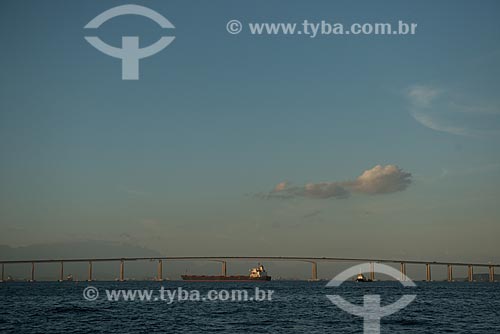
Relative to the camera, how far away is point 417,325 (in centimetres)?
5900

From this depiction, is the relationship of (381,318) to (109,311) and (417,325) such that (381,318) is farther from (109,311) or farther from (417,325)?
(109,311)

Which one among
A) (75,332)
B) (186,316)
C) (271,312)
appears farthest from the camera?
(271,312)

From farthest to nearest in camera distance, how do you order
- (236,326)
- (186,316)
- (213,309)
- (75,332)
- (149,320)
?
1. (213,309)
2. (186,316)
3. (149,320)
4. (236,326)
5. (75,332)

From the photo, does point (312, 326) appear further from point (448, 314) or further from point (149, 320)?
point (448, 314)

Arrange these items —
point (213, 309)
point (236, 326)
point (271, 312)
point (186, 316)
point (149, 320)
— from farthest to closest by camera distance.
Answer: point (213, 309)
point (271, 312)
point (186, 316)
point (149, 320)
point (236, 326)

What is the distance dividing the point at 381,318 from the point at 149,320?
82.3 feet

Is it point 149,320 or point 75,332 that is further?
point 149,320

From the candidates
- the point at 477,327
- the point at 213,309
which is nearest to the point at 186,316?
the point at 213,309

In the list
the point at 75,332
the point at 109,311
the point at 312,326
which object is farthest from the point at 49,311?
the point at 312,326

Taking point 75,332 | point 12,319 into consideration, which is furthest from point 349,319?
point 12,319

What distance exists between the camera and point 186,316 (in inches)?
2680

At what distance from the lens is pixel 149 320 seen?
6322cm

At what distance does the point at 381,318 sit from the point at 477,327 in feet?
34.6

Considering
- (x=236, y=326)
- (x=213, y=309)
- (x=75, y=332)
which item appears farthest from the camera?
(x=213, y=309)
